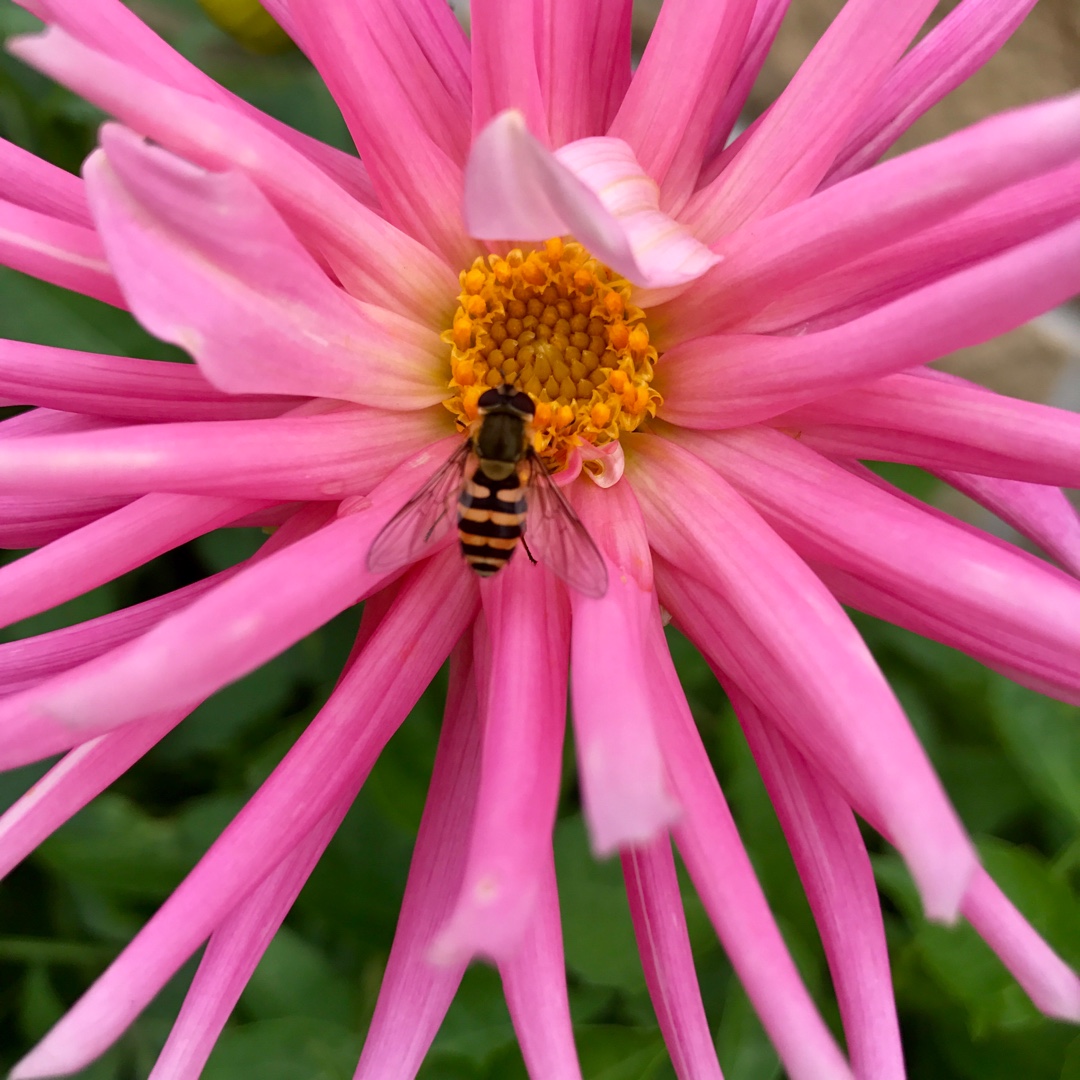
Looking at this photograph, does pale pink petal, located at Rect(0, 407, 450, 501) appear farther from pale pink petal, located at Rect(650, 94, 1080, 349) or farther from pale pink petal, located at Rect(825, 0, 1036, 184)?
pale pink petal, located at Rect(825, 0, 1036, 184)

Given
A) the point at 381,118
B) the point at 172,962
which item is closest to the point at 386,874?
the point at 172,962

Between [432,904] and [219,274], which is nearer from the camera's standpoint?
[219,274]

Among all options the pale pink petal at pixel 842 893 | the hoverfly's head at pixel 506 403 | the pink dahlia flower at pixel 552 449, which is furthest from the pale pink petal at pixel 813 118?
the pale pink petal at pixel 842 893

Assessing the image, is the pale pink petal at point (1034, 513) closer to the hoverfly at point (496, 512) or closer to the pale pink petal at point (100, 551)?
the hoverfly at point (496, 512)

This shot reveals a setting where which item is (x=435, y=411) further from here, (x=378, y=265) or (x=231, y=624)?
(x=231, y=624)

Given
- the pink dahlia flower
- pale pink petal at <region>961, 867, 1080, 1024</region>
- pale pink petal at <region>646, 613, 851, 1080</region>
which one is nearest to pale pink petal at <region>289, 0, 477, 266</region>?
the pink dahlia flower

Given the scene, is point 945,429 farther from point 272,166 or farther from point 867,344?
point 272,166

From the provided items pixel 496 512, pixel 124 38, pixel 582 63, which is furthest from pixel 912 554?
pixel 124 38
